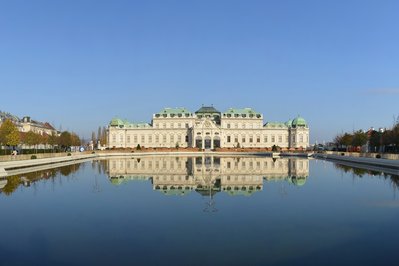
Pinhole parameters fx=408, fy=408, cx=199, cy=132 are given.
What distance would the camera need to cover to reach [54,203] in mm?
18781

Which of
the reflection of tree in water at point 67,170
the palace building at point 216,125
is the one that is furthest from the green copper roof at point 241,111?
the reflection of tree in water at point 67,170

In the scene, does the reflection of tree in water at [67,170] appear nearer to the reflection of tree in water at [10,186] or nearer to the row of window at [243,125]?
the reflection of tree in water at [10,186]

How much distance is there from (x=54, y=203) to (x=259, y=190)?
10.9 meters

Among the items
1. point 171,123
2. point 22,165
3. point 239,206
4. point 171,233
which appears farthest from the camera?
point 171,123

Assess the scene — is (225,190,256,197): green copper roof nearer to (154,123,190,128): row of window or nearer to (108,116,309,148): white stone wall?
(108,116,309,148): white stone wall

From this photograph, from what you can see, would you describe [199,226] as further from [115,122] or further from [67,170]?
[115,122]

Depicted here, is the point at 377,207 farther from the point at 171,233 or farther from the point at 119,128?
the point at 119,128

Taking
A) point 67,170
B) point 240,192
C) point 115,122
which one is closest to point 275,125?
point 115,122

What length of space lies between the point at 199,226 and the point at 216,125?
4142 inches

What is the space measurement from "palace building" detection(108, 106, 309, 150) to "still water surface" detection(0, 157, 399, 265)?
9716 cm

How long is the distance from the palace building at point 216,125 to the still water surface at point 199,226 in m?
97.2

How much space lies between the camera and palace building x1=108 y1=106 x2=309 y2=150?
121 metres

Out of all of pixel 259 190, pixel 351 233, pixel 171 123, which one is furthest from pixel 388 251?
pixel 171 123

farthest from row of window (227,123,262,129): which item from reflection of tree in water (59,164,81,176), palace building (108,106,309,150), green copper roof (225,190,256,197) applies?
green copper roof (225,190,256,197)
